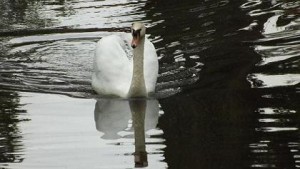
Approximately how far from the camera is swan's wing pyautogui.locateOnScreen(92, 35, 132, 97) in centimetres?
1193

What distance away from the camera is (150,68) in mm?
12148

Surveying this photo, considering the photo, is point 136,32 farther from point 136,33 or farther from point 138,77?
point 138,77

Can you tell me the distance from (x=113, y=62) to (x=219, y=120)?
7.61 ft

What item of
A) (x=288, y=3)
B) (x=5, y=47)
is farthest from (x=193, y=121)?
(x=288, y=3)

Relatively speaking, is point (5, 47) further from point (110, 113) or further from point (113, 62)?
point (110, 113)

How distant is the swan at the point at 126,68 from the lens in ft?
38.3

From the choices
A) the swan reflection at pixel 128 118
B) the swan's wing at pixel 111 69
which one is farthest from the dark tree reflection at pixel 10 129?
the swan's wing at pixel 111 69

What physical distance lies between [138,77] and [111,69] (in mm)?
511

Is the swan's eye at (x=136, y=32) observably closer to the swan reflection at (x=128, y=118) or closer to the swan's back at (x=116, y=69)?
the swan's back at (x=116, y=69)

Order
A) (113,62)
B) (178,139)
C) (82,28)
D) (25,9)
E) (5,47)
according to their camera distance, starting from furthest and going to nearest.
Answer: (25,9) < (82,28) < (5,47) < (113,62) < (178,139)

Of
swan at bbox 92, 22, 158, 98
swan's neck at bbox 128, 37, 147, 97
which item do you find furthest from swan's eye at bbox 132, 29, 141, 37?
swan's neck at bbox 128, 37, 147, 97

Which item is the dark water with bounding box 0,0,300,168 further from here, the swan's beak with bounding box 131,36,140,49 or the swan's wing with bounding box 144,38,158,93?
the swan's beak with bounding box 131,36,140,49

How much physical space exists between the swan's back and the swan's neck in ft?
0.56

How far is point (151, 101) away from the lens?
1166 cm
